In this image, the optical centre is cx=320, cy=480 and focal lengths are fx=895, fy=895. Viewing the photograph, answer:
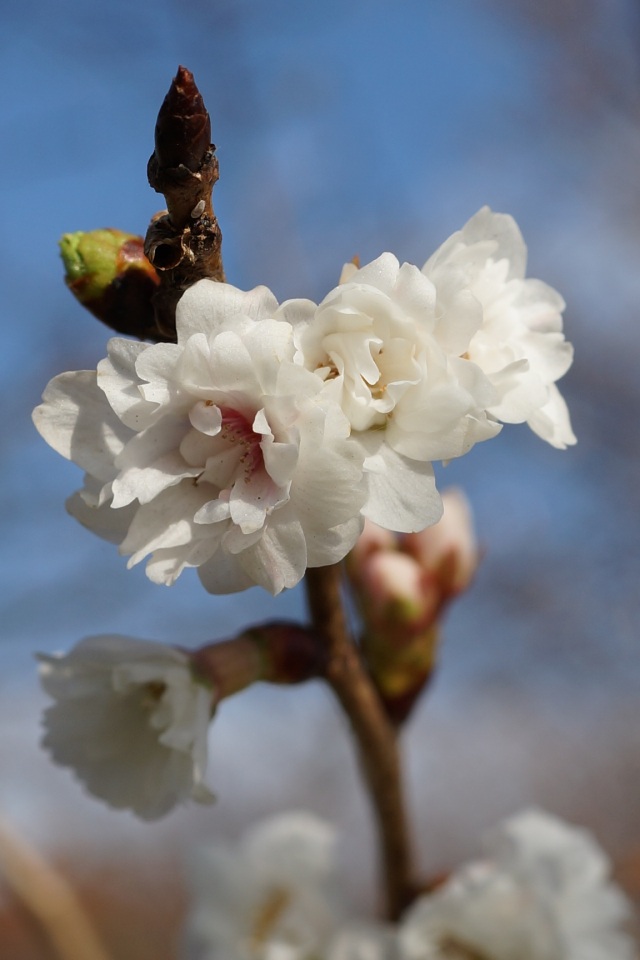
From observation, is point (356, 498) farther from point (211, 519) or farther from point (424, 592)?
point (424, 592)

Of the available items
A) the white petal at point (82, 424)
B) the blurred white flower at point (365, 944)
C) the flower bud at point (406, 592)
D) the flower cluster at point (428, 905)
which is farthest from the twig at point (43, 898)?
the white petal at point (82, 424)

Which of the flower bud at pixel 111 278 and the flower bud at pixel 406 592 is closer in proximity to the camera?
the flower bud at pixel 111 278

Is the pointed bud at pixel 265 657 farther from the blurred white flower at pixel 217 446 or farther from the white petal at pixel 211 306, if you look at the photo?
the white petal at pixel 211 306

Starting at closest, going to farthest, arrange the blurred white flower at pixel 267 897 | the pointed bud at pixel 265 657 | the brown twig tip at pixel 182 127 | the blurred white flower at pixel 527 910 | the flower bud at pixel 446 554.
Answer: the brown twig tip at pixel 182 127, the pointed bud at pixel 265 657, the blurred white flower at pixel 527 910, the blurred white flower at pixel 267 897, the flower bud at pixel 446 554

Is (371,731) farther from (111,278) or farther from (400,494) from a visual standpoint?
(111,278)

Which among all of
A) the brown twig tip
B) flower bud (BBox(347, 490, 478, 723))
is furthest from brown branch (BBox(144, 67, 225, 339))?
flower bud (BBox(347, 490, 478, 723))

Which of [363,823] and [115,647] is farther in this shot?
[363,823]

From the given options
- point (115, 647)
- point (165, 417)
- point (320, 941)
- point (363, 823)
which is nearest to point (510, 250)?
point (165, 417)
